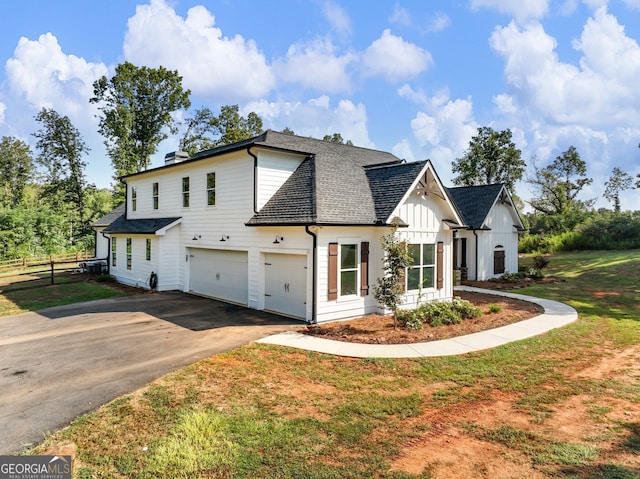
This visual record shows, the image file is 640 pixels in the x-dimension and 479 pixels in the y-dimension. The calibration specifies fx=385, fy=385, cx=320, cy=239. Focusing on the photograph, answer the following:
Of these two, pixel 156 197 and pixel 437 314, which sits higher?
pixel 156 197

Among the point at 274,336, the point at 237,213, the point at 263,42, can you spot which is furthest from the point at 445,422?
the point at 263,42

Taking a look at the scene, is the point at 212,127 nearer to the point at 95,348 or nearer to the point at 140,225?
the point at 140,225

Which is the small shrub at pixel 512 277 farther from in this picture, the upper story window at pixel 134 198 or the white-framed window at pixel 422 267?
the upper story window at pixel 134 198

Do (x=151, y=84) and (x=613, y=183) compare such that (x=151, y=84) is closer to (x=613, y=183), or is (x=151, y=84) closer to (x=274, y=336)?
(x=274, y=336)

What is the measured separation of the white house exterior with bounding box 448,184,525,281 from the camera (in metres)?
23.1

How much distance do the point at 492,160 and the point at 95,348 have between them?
42.3m

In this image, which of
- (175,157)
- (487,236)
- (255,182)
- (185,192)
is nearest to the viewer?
(255,182)

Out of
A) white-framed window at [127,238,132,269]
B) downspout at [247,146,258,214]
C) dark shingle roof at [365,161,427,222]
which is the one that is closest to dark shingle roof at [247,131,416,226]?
dark shingle roof at [365,161,427,222]

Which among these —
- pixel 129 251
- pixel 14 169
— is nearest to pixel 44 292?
pixel 129 251

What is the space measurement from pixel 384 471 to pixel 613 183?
62722mm

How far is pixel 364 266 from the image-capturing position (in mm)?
13523

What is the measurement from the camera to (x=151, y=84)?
38531 millimetres

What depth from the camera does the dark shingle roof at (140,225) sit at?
63.4 feet

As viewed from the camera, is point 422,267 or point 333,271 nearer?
point 333,271
